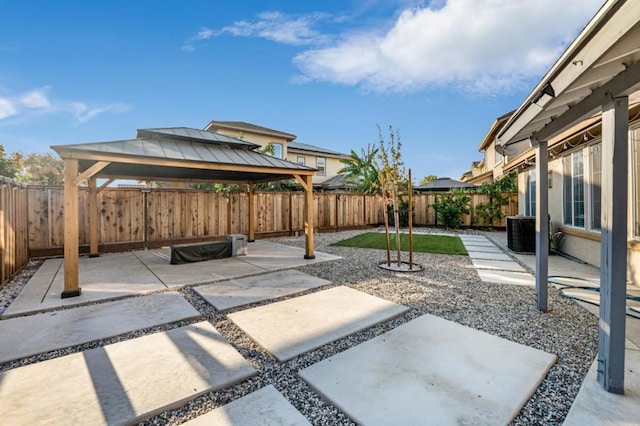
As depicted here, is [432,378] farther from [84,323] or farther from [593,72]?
[84,323]

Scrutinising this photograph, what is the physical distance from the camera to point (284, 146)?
19.7 metres

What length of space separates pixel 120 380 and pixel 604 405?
3.54m

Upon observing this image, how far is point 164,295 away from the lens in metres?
4.42

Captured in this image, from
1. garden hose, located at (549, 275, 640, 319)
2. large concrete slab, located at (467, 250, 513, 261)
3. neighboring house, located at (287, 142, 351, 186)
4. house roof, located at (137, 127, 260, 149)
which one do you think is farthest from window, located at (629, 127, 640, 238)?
neighboring house, located at (287, 142, 351, 186)

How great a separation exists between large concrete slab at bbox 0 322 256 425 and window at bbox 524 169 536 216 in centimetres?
1030

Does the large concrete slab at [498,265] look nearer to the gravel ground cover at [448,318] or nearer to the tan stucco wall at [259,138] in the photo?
the gravel ground cover at [448,318]

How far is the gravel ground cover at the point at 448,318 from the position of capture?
198 centimetres

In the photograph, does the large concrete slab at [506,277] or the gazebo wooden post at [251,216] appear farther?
the gazebo wooden post at [251,216]

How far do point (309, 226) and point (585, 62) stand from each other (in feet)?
19.4

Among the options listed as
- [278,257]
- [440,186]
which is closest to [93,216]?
[278,257]

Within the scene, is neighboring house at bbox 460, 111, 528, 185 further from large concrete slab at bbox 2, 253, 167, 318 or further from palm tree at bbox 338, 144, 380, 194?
large concrete slab at bbox 2, 253, 167, 318

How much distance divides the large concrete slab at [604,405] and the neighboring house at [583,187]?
3248mm

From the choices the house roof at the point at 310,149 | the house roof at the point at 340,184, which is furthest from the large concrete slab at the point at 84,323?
the house roof at the point at 310,149

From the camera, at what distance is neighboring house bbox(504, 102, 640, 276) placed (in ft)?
14.8
